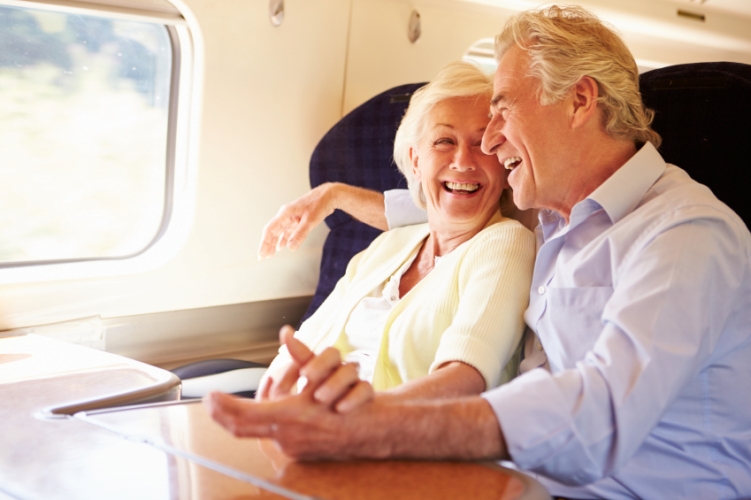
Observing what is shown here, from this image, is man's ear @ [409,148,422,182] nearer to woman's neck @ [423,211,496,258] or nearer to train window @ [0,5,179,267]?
woman's neck @ [423,211,496,258]

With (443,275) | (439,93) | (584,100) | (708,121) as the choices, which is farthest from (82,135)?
(708,121)

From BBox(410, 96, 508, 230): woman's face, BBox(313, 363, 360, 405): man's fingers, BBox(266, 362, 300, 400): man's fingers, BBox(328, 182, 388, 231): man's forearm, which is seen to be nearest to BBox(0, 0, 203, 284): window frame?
BBox(328, 182, 388, 231): man's forearm

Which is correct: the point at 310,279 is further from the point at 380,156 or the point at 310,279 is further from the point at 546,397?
the point at 546,397

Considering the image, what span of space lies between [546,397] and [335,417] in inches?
11.9

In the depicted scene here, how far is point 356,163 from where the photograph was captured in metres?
2.53

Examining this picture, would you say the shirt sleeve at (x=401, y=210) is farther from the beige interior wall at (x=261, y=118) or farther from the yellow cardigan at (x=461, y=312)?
the beige interior wall at (x=261, y=118)

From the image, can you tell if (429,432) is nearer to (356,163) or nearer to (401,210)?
(401,210)

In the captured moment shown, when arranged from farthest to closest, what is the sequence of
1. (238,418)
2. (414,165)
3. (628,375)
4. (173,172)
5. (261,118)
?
(261,118) < (173,172) < (414,165) < (628,375) < (238,418)

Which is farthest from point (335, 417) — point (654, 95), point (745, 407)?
point (654, 95)

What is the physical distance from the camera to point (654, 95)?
1728mm

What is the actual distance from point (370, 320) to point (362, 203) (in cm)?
A: 48

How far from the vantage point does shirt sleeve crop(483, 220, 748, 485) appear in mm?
1078

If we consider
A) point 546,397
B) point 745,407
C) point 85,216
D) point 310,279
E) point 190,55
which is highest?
point 190,55

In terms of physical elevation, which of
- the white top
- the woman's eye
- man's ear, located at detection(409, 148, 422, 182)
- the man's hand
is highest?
the woman's eye
